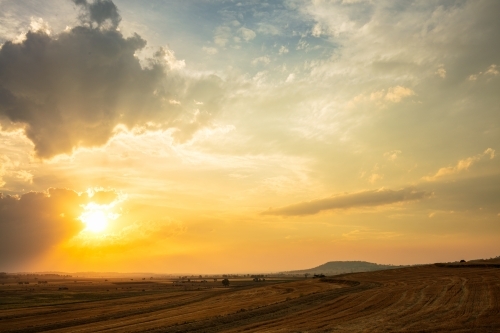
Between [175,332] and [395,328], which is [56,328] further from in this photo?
[395,328]

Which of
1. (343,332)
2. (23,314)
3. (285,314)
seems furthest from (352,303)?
(23,314)

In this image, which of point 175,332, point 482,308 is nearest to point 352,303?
point 482,308

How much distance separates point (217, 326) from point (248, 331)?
4665mm

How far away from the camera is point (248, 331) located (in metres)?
26.4

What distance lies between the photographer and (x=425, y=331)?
71.1 ft

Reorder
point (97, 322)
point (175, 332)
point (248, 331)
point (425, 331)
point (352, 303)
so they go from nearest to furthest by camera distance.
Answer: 1. point (425, 331)
2. point (248, 331)
3. point (175, 332)
4. point (352, 303)
5. point (97, 322)

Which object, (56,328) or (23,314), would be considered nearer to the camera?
(56,328)

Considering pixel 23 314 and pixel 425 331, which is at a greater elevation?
pixel 425 331

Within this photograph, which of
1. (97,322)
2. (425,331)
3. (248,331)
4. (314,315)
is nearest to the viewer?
(425,331)

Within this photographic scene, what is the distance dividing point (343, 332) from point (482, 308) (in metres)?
13.8

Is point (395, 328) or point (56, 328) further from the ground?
point (395, 328)

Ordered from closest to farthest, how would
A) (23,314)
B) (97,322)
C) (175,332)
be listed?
(175,332)
(97,322)
(23,314)

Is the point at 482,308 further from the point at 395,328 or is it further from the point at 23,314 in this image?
the point at 23,314

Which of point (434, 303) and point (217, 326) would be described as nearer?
point (217, 326)
